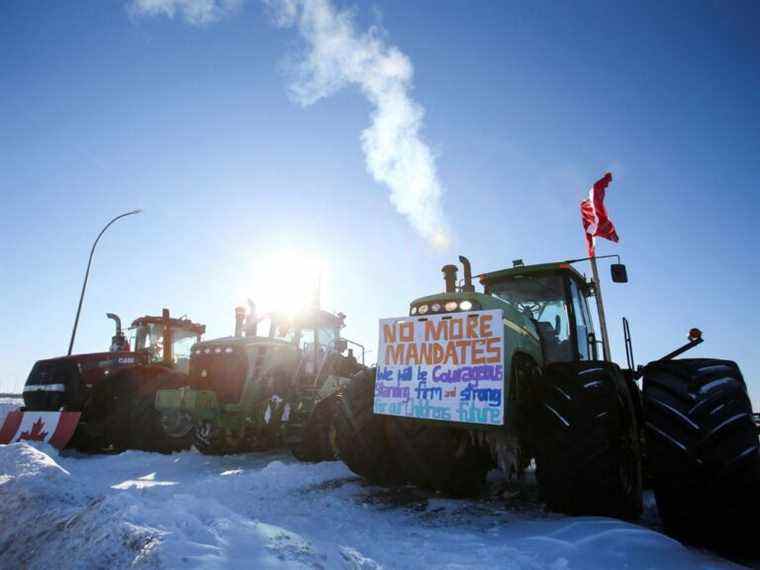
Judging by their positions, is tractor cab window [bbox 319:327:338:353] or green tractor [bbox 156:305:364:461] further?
tractor cab window [bbox 319:327:338:353]

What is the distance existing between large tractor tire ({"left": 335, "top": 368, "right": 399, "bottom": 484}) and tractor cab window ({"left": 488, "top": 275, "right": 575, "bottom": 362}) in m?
1.77

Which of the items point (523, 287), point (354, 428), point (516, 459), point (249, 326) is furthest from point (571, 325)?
point (249, 326)

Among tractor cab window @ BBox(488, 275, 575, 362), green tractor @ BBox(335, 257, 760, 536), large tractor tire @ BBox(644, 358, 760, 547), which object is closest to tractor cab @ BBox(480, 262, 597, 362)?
tractor cab window @ BBox(488, 275, 575, 362)

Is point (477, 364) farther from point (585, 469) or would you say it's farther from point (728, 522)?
point (728, 522)

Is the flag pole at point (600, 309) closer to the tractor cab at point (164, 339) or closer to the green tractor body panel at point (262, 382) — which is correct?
the green tractor body panel at point (262, 382)

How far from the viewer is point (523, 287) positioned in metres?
5.30

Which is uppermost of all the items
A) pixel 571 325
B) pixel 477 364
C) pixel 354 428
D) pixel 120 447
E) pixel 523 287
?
pixel 523 287

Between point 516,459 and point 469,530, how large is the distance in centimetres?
76

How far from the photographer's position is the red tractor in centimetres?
845

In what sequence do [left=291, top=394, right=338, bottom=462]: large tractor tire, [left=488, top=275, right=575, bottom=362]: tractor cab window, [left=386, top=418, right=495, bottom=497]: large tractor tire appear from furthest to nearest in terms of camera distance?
[left=291, top=394, right=338, bottom=462]: large tractor tire → [left=488, top=275, right=575, bottom=362]: tractor cab window → [left=386, top=418, right=495, bottom=497]: large tractor tire

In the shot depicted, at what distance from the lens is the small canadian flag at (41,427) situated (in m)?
8.05

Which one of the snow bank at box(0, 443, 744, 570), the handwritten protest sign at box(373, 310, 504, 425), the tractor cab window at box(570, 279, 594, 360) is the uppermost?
the tractor cab window at box(570, 279, 594, 360)

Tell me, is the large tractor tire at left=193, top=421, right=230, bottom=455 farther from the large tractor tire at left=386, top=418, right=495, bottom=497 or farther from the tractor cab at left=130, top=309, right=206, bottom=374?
the large tractor tire at left=386, top=418, right=495, bottom=497

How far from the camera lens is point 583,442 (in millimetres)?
3324
